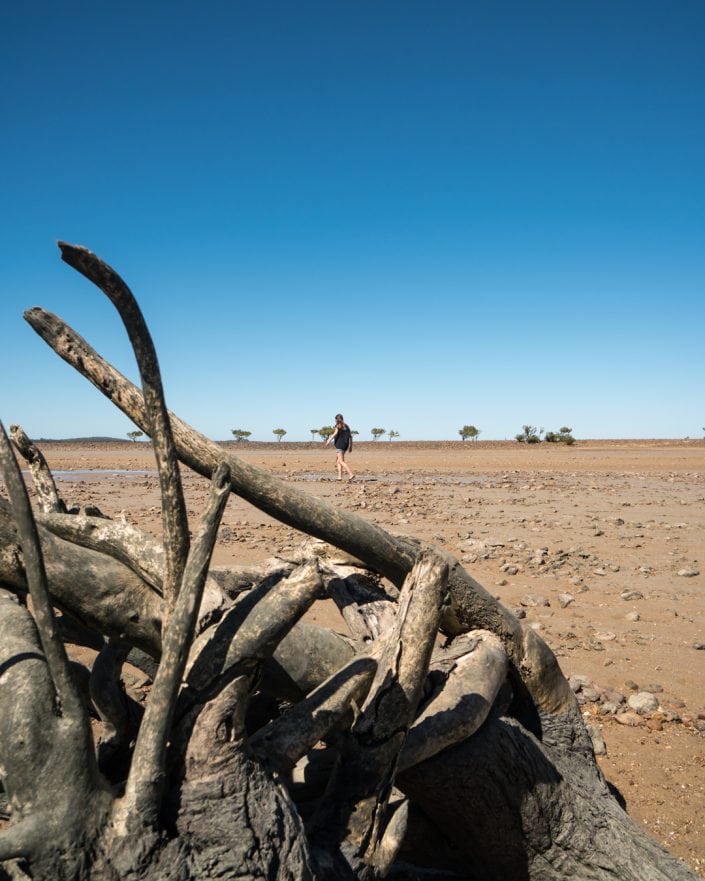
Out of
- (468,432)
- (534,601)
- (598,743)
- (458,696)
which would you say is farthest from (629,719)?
(468,432)

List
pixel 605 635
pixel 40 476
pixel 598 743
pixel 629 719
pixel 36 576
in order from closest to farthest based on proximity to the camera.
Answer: pixel 36 576 → pixel 40 476 → pixel 598 743 → pixel 629 719 → pixel 605 635

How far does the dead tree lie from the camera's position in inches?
60.2

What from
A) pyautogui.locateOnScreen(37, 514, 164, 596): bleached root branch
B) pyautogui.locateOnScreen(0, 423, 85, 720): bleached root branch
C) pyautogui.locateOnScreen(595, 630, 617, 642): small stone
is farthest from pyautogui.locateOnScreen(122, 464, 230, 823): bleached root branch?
pyautogui.locateOnScreen(595, 630, 617, 642): small stone

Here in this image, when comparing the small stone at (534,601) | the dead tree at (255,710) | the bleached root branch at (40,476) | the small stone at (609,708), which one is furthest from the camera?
the small stone at (534,601)

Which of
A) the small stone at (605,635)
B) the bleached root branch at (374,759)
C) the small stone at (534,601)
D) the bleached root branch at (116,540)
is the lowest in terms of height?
the small stone at (605,635)

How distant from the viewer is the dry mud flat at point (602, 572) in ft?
13.3

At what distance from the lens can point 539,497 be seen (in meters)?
15.1

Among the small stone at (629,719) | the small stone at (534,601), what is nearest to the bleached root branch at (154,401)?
the small stone at (629,719)

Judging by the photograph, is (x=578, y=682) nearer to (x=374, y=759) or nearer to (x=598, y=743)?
(x=598, y=743)

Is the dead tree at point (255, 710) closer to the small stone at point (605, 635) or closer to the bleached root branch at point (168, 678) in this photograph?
the bleached root branch at point (168, 678)

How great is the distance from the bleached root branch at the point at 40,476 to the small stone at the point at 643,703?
4124 mm

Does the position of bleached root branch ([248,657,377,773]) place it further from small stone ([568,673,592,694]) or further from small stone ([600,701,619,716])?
small stone ([568,673,592,694])

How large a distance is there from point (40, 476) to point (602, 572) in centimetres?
708

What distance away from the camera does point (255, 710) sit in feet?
9.32
